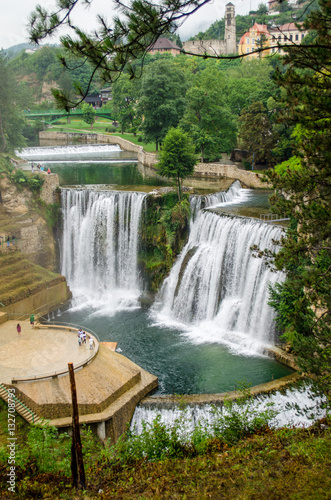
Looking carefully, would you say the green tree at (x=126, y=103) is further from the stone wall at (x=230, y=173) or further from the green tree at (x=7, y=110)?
the stone wall at (x=230, y=173)

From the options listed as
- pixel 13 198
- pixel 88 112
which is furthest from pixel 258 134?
pixel 88 112

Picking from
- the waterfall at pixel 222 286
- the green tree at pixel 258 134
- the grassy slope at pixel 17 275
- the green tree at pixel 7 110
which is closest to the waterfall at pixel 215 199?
the waterfall at pixel 222 286

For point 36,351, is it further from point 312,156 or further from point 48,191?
point 48,191

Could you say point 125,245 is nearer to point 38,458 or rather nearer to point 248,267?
point 248,267

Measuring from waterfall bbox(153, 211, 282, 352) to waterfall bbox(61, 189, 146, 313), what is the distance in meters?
3.40

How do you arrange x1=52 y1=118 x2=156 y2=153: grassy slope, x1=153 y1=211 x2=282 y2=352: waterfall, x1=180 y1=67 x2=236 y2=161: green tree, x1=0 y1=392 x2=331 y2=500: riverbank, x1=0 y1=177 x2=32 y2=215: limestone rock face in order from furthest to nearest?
x1=52 y1=118 x2=156 y2=153: grassy slope, x1=180 y1=67 x2=236 y2=161: green tree, x1=0 y1=177 x2=32 y2=215: limestone rock face, x1=153 y1=211 x2=282 y2=352: waterfall, x1=0 y1=392 x2=331 y2=500: riverbank

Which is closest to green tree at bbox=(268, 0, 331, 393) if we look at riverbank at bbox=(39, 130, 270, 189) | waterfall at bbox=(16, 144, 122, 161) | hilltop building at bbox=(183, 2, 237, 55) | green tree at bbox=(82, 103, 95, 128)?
riverbank at bbox=(39, 130, 270, 189)

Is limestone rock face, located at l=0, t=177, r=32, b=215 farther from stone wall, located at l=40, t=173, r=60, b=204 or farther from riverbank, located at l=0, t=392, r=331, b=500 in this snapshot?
riverbank, located at l=0, t=392, r=331, b=500

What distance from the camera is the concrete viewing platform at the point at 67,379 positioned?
13977 millimetres

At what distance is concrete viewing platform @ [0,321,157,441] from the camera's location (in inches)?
550

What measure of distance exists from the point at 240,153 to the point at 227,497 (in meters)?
32.8

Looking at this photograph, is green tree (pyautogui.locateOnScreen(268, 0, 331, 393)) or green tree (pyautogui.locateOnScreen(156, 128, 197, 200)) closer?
green tree (pyautogui.locateOnScreen(268, 0, 331, 393))

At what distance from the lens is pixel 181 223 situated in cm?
2523

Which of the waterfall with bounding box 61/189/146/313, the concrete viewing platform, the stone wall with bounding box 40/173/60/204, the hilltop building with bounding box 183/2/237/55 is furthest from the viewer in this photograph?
the hilltop building with bounding box 183/2/237/55
